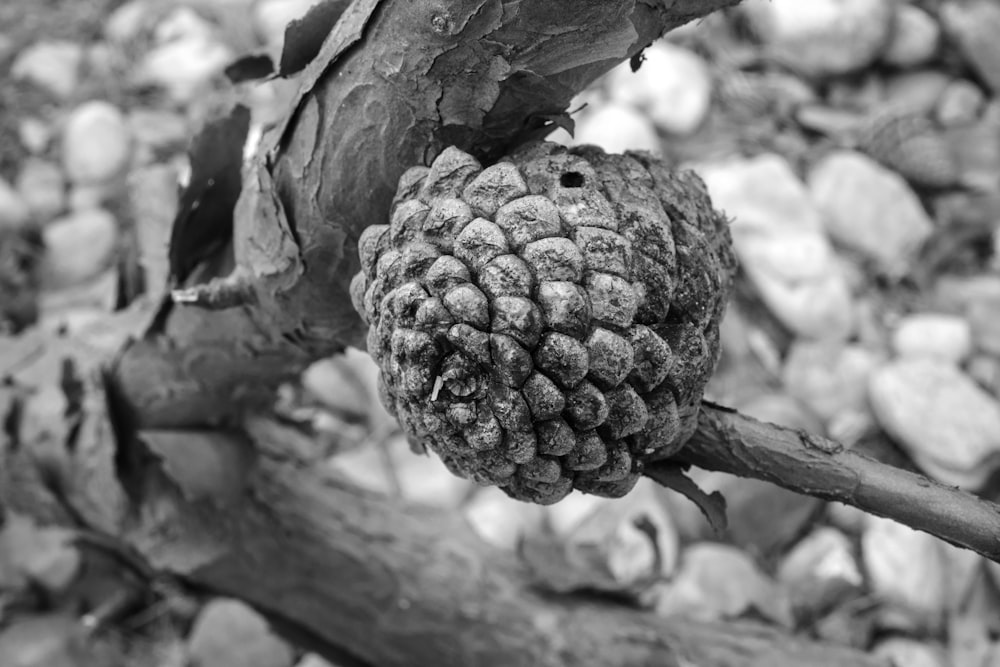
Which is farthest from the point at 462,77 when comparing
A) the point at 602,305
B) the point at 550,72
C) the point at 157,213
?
the point at 157,213

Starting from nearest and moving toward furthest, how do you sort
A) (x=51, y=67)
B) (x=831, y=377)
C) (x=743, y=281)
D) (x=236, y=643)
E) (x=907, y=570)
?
(x=236, y=643) < (x=907, y=570) < (x=831, y=377) < (x=743, y=281) < (x=51, y=67)

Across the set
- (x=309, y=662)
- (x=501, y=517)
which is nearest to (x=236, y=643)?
(x=309, y=662)

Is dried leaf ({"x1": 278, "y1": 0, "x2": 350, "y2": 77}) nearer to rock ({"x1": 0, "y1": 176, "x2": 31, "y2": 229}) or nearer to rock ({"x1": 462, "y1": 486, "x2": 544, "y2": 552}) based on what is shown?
rock ({"x1": 462, "y1": 486, "x2": 544, "y2": 552})

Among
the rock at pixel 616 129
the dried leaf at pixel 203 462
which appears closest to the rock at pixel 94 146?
the rock at pixel 616 129

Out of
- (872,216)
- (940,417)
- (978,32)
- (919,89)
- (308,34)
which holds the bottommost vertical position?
(940,417)

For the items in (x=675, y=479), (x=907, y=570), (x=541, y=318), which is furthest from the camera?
(x=907, y=570)

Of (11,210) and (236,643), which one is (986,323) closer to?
(236,643)

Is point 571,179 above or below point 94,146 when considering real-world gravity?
above
